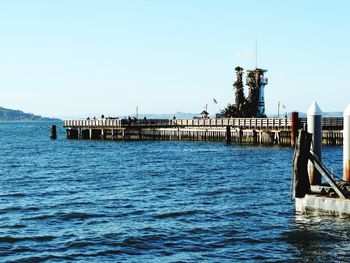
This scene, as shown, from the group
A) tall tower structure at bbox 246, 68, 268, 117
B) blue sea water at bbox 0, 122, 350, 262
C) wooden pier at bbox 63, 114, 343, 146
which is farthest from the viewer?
tall tower structure at bbox 246, 68, 268, 117

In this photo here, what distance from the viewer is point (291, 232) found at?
23812 millimetres

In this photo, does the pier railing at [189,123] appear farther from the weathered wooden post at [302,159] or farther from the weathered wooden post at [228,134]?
the weathered wooden post at [302,159]

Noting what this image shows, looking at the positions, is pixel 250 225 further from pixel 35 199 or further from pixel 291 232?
pixel 35 199

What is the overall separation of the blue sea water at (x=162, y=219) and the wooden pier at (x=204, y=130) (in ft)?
69.7

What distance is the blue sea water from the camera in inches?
826

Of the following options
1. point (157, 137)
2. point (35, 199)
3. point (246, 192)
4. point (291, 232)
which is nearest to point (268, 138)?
point (157, 137)

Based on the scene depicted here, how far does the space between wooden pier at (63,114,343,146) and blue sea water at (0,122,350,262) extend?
836 inches

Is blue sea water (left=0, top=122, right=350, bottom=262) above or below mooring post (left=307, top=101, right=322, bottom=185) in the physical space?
below

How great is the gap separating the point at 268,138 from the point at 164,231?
54.3 meters

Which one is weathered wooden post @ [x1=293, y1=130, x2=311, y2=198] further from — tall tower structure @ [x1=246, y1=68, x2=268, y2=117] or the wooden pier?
tall tower structure @ [x1=246, y1=68, x2=268, y2=117]

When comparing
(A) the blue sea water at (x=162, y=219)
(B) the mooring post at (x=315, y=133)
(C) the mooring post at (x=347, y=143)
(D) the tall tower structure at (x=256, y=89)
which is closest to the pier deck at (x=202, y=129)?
(D) the tall tower structure at (x=256, y=89)

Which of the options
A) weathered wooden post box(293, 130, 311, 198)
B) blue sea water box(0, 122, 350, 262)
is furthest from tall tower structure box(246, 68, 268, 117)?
weathered wooden post box(293, 130, 311, 198)

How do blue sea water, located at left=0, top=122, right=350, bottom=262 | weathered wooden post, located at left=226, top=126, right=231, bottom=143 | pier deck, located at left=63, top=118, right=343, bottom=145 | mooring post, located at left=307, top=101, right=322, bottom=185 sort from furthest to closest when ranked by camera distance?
1. weathered wooden post, located at left=226, top=126, right=231, bottom=143
2. pier deck, located at left=63, top=118, right=343, bottom=145
3. mooring post, located at left=307, top=101, right=322, bottom=185
4. blue sea water, located at left=0, top=122, right=350, bottom=262

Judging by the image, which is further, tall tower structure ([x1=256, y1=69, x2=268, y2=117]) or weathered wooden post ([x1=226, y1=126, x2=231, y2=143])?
tall tower structure ([x1=256, y1=69, x2=268, y2=117])
